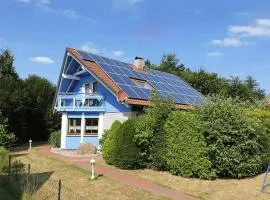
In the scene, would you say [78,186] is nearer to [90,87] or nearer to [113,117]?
[113,117]

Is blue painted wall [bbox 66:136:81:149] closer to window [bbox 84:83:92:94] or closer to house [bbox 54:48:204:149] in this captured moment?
house [bbox 54:48:204:149]

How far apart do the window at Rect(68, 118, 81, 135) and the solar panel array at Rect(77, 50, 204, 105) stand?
14.1ft

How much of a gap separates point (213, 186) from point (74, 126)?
1441 cm

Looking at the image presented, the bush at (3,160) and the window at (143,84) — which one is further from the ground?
the window at (143,84)

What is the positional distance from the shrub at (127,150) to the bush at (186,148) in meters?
1.80

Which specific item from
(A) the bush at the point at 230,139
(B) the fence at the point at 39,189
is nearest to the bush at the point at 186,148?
(A) the bush at the point at 230,139

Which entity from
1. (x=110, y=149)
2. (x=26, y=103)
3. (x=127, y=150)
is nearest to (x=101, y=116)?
(x=110, y=149)

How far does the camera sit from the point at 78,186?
15.6 m

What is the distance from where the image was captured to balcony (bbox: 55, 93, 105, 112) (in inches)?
1065

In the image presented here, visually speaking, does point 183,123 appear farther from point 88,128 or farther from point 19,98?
point 19,98

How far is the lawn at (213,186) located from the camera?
14.6 meters

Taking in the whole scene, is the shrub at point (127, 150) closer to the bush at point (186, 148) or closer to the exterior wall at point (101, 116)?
the bush at point (186, 148)

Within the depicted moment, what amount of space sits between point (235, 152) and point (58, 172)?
805 cm

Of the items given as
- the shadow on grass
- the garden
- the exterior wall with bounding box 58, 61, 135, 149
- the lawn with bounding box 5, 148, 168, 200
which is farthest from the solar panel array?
the shadow on grass
